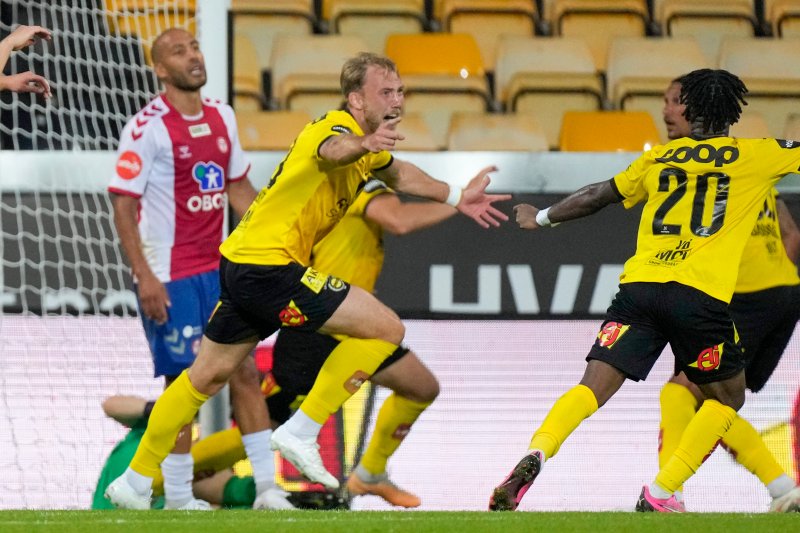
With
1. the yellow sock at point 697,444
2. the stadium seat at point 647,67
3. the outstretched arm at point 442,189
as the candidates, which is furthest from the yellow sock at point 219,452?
the stadium seat at point 647,67

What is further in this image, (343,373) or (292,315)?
(343,373)

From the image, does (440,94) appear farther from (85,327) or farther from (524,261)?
(85,327)

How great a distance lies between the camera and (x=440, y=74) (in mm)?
9016

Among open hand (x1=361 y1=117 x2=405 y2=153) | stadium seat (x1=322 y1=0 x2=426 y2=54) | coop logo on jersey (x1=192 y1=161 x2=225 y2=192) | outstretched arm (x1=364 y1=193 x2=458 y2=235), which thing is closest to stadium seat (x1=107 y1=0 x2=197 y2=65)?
stadium seat (x1=322 y1=0 x2=426 y2=54)

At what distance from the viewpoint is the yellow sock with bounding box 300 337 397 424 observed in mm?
5598

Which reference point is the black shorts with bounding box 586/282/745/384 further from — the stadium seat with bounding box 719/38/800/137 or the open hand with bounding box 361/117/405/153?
the stadium seat with bounding box 719/38/800/137

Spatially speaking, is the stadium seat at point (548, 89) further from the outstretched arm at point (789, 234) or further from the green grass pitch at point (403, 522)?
the green grass pitch at point (403, 522)

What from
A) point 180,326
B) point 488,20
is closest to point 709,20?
point 488,20

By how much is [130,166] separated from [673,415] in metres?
2.79

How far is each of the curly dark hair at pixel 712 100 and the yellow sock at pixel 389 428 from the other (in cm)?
209

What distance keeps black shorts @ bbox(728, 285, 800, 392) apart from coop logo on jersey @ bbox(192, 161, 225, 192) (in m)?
2.49

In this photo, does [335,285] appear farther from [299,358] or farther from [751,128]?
[751,128]

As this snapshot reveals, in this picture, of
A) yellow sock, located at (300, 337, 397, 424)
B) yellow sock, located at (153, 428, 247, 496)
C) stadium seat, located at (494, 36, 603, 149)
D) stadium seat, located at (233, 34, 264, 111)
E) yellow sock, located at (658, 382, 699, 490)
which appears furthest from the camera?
stadium seat, located at (494, 36, 603, 149)

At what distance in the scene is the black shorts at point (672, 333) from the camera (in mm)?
5223
